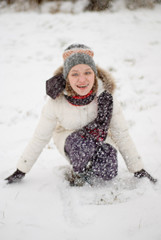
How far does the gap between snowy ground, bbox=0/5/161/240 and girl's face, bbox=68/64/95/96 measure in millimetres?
919

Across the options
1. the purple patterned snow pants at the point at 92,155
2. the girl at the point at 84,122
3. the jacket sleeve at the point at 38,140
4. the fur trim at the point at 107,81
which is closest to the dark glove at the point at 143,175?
the girl at the point at 84,122

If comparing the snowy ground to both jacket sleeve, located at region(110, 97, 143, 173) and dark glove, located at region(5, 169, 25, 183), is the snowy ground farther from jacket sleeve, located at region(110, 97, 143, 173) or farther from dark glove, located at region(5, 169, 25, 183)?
jacket sleeve, located at region(110, 97, 143, 173)

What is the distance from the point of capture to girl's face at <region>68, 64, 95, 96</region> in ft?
6.30

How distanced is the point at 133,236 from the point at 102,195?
0.49 metres

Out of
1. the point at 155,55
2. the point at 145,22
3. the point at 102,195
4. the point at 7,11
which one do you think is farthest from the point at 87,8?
the point at 102,195

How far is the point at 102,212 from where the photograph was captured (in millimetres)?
1623

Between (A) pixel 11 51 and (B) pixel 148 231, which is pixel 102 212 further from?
(A) pixel 11 51

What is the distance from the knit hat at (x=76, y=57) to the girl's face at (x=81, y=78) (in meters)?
0.04

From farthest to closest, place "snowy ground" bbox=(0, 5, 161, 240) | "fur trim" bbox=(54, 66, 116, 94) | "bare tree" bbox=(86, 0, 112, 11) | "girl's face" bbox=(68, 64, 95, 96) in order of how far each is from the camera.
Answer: "bare tree" bbox=(86, 0, 112, 11)
"fur trim" bbox=(54, 66, 116, 94)
"girl's face" bbox=(68, 64, 95, 96)
"snowy ground" bbox=(0, 5, 161, 240)

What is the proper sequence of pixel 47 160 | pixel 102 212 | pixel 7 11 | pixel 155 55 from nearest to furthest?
1. pixel 102 212
2. pixel 47 160
3. pixel 155 55
4. pixel 7 11

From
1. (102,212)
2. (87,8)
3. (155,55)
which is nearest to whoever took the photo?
(102,212)

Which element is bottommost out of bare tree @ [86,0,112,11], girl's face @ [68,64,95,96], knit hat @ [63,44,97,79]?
bare tree @ [86,0,112,11]

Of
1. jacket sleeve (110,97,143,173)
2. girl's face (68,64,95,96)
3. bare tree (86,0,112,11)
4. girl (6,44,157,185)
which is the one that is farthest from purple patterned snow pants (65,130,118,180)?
bare tree (86,0,112,11)

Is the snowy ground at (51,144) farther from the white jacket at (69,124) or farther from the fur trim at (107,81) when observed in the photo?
the fur trim at (107,81)
